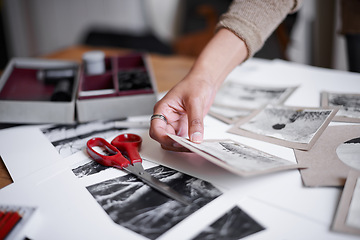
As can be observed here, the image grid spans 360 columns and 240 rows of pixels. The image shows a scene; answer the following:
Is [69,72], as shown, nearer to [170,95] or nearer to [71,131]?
[71,131]

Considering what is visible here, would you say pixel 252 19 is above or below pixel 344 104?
above

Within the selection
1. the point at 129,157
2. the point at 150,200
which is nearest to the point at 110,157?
the point at 129,157

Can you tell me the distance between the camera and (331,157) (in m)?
0.59

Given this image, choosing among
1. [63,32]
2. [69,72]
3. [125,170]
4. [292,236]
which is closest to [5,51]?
[63,32]

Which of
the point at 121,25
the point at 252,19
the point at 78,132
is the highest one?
the point at 252,19

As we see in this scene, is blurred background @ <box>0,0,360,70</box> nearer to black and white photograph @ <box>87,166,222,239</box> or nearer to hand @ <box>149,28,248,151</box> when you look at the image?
hand @ <box>149,28,248,151</box>

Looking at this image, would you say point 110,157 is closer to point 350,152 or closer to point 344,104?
point 350,152

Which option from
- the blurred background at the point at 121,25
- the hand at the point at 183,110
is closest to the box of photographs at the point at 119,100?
the hand at the point at 183,110

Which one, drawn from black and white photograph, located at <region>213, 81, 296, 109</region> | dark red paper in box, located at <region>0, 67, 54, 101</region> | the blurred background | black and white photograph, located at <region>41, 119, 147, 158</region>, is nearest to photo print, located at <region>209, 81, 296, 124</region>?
black and white photograph, located at <region>213, 81, 296, 109</region>

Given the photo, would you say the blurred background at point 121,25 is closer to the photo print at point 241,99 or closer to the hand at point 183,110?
the photo print at point 241,99

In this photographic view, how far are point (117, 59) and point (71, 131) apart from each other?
1.28ft

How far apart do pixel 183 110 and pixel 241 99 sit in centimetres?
25

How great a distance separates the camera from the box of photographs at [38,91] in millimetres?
810

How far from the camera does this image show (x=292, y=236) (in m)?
0.44
